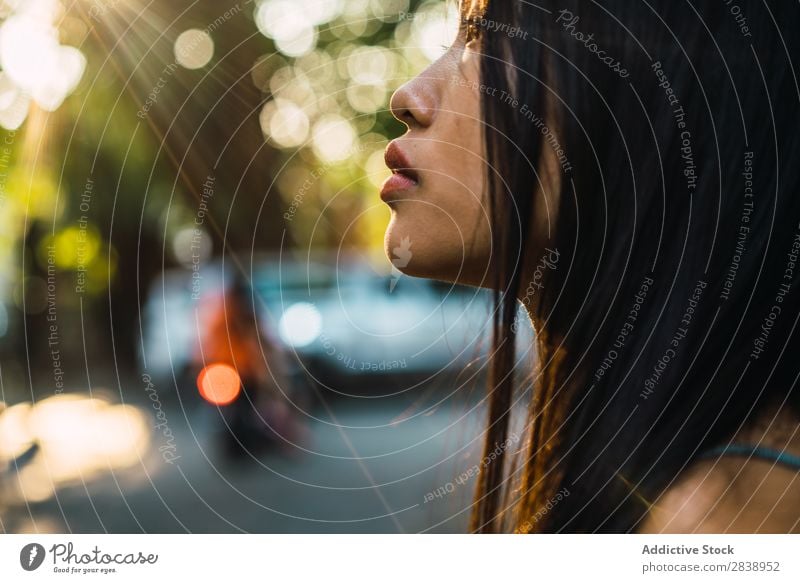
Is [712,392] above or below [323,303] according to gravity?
below

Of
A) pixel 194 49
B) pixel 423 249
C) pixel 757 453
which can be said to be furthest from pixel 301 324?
pixel 757 453

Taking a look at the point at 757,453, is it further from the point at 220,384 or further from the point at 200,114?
the point at 220,384

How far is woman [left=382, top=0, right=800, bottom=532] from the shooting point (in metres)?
1.18

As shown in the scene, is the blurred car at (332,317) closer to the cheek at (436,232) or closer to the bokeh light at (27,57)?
the bokeh light at (27,57)

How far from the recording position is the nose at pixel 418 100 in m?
1.25

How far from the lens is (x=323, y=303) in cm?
557

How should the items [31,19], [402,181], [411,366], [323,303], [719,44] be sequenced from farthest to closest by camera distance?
[411,366] < [323,303] < [31,19] < [402,181] < [719,44]

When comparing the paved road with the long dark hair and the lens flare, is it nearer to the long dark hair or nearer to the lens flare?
the lens flare

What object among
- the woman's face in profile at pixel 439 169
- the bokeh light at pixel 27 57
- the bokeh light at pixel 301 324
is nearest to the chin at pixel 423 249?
the woman's face in profile at pixel 439 169

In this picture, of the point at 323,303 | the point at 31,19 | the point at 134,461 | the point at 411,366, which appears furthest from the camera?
the point at 411,366

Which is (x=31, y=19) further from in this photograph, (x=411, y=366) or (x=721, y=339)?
(x=411, y=366)

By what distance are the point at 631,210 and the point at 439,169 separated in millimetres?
333

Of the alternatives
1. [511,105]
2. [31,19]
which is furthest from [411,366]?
[511,105]
